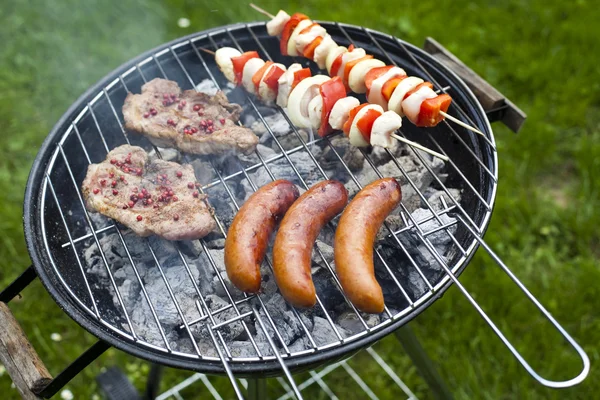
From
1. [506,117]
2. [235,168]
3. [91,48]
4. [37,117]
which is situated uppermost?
[506,117]

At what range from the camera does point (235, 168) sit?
3.08 metres

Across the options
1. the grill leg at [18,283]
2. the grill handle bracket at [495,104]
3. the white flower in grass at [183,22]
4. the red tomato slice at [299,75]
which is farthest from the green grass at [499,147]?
the red tomato slice at [299,75]

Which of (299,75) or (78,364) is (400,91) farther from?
(78,364)

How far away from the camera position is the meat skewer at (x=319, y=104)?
111 inches

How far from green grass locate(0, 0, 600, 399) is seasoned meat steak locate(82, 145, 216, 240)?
1.81 metres

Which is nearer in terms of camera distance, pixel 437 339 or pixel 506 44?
pixel 437 339

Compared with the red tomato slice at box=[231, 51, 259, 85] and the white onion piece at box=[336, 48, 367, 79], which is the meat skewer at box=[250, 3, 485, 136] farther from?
the red tomato slice at box=[231, 51, 259, 85]

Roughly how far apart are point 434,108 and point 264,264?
45.3 inches

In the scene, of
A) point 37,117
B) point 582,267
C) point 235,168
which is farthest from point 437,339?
point 37,117

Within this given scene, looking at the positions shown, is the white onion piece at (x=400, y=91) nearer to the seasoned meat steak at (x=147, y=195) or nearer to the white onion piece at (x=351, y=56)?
the white onion piece at (x=351, y=56)

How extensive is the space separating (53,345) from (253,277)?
249 cm

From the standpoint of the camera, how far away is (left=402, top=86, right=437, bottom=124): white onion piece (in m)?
2.87

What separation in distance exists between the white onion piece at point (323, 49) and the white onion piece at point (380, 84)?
17.7 inches

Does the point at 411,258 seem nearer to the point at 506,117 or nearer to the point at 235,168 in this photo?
the point at 235,168
